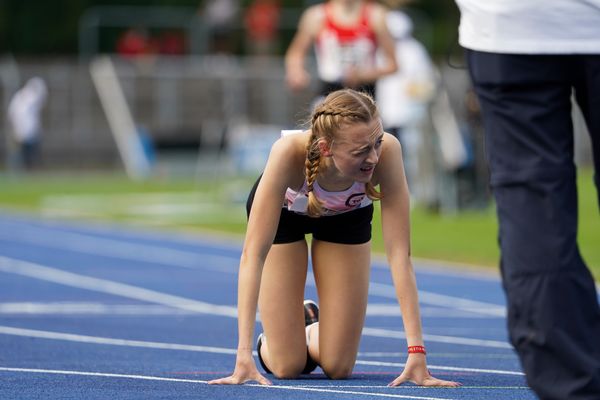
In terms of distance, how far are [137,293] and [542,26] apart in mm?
7010

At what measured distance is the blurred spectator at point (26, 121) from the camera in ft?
111

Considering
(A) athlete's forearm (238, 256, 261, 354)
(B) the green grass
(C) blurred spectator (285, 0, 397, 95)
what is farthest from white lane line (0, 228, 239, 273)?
(A) athlete's forearm (238, 256, 261, 354)

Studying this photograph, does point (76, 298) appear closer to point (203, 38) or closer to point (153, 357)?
point (153, 357)

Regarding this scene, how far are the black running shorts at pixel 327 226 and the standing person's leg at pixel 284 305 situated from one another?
51mm

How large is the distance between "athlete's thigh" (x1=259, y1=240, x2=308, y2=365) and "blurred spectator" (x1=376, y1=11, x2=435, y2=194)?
10789mm

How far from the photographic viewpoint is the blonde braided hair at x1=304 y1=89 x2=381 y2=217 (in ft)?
18.0

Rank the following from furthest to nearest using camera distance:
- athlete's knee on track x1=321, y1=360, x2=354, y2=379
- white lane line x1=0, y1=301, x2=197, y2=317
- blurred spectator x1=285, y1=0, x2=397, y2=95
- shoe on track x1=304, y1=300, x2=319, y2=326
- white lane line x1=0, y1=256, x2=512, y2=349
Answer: blurred spectator x1=285, y1=0, x2=397, y2=95
white lane line x1=0, y1=301, x2=197, y2=317
white lane line x1=0, y1=256, x2=512, y2=349
shoe on track x1=304, y1=300, x2=319, y2=326
athlete's knee on track x1=321, y1=360, x2=354, y2=379

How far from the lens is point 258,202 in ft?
18.8

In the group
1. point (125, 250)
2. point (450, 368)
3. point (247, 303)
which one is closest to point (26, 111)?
point (125, 250)

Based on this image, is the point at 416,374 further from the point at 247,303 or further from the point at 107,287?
the point at 107,287

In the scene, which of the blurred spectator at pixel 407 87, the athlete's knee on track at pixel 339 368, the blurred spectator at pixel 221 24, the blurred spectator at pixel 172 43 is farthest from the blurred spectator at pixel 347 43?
the blurred spectator at pixel 172 43

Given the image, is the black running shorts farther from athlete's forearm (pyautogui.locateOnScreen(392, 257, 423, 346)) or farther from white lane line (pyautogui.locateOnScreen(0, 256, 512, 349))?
white lane line (pyautogui.locateOnScreen(0, 256, 512, 349))

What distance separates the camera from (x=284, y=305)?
21.6 ft

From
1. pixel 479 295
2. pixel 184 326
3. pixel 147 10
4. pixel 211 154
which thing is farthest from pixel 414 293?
pixel 147 10
